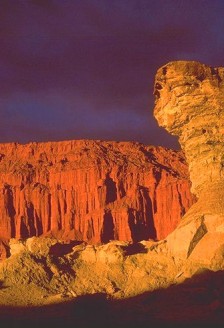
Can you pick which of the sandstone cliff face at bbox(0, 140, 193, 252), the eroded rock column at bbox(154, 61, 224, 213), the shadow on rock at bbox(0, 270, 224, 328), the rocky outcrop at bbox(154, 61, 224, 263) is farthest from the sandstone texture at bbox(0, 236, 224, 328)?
the sandstone cliff face at bbox(0, 140, 193, 252)

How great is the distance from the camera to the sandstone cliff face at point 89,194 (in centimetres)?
10444

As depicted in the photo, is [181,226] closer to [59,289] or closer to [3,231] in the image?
[59,289]

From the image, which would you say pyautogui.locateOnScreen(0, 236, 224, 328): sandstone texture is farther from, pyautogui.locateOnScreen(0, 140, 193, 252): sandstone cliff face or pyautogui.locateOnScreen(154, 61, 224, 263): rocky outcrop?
pyautogui.locateOnScreen(0, 140, 193, 252): sandstone cliff face

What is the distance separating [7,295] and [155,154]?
320ft

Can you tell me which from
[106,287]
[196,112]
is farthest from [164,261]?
[196,112]

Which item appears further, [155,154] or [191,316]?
[155,154]

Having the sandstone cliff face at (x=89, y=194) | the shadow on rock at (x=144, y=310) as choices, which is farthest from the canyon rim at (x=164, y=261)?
the sandstone cliff face at (x=89, y=194)

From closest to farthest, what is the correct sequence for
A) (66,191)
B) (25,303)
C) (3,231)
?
1. (25,303)
2. (3,231)
3. (66,191)

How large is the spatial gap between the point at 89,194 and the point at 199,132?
7795 centimetres

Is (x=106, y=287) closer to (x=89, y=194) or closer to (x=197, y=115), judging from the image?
(x=197, y=115)

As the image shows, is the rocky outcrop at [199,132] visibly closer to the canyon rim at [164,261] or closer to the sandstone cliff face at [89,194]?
the canyon rim at [164,261]

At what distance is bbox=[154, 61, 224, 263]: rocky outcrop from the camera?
32.3 metres

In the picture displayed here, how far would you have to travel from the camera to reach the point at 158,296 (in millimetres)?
A: 31125

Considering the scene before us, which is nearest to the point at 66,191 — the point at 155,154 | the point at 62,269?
the point at 155,154
